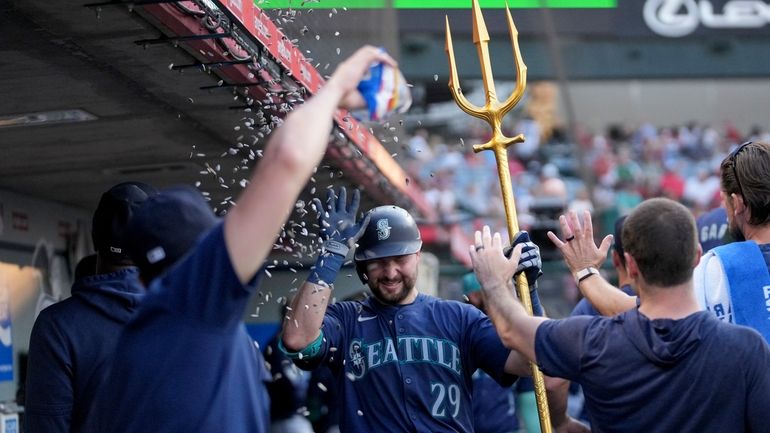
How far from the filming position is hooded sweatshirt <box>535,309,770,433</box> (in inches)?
130

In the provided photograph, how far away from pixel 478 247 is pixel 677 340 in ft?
2.47

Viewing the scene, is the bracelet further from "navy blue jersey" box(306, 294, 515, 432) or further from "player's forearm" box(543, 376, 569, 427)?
"player's forearm" box(543, 376, 569, 427)

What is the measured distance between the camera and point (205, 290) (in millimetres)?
2682

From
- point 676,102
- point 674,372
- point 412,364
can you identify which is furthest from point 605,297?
point 676,102

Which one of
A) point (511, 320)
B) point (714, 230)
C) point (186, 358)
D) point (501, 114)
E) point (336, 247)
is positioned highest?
point (501, 114)

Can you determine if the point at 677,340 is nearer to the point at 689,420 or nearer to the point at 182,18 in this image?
the point at 689,420

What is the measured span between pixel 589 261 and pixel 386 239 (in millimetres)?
1128

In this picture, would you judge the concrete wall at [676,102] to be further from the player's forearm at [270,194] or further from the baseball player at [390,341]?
the player's forearm at [270,194]

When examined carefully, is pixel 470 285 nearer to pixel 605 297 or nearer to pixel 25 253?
pixel 25 253

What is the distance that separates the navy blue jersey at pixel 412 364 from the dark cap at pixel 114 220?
3.20 feet

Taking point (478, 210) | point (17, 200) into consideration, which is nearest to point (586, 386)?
point (17, 200)

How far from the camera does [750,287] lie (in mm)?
3920

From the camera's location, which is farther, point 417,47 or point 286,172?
point 417,47

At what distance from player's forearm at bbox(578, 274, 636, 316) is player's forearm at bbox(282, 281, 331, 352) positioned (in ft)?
3.60
